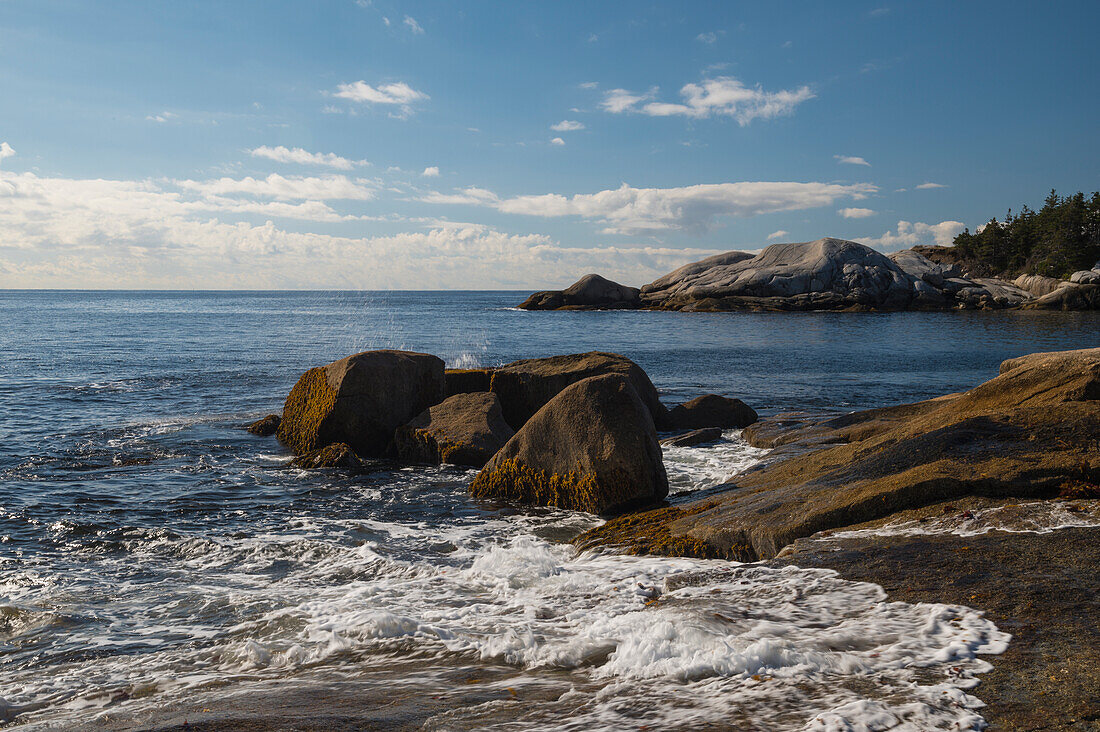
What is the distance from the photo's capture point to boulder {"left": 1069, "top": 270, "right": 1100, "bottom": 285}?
63938 millimetres

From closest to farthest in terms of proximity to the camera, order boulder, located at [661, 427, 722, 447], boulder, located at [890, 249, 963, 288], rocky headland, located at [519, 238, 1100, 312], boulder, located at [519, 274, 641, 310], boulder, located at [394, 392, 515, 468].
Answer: boulder, located at [394, 392, 515, 468]
boulder, located at [661, 427, 722, 447]
rocky headland, located at [519, 238, 1100, 312]
boulder, located at [890, 249, 963, 288]
boulder, located at [519, 274, 641, 310]

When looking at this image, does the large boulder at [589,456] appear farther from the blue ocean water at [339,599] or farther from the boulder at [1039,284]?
the boulder at [1039,284]

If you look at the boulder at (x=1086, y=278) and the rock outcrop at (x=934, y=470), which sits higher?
the boulder at (x=1086, y=278)

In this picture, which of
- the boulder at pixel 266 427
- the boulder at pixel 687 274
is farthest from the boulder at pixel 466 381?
the boulder at pixel 687 274

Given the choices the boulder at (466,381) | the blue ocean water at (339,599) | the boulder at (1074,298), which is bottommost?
the blue ocean water at (339,599)

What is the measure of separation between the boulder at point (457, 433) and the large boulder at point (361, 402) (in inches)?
18.4

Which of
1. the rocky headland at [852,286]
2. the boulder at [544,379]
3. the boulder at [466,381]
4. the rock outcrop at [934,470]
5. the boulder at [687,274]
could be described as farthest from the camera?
the boulder at [687,274]

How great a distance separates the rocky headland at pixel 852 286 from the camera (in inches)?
2665

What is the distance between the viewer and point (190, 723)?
3955 millimetres

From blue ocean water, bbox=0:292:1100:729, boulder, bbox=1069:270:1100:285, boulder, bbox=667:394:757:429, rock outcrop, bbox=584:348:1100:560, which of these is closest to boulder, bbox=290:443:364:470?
blue ocean water, bbox=0:292:1100:729

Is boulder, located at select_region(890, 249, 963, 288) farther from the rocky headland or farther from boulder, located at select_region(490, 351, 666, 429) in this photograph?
boulder, located at select_region(490, 351, 666, 429)

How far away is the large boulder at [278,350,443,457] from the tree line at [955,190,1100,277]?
85261 millimetres

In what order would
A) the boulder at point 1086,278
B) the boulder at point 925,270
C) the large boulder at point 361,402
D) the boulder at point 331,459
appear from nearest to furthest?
the boulder at point 331,459, the large boulder at point 361,402, the boulder at point 1086,278, the boulder at point 925,270

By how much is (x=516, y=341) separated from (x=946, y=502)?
37.9 m
